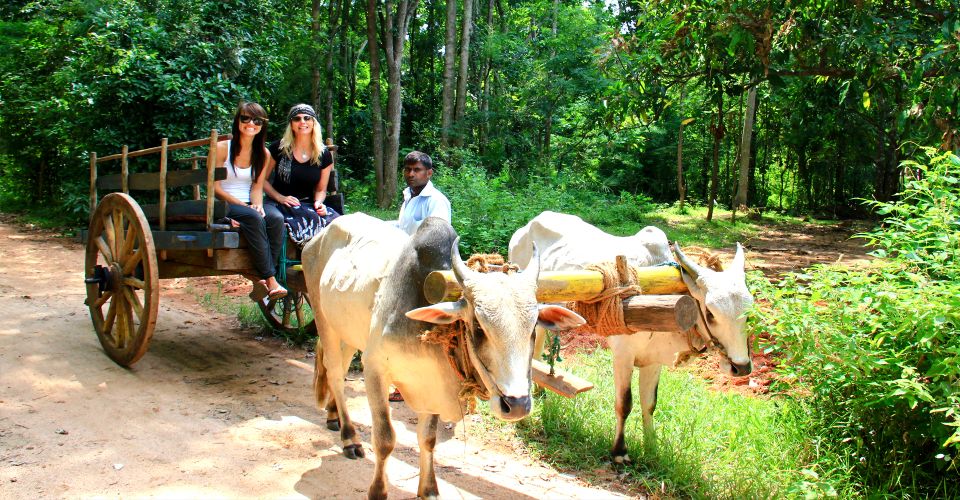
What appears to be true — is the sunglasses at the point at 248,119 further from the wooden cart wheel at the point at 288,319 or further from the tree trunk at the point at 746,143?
the tree trunk at the point at 746,143

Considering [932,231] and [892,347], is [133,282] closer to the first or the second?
[892,347]

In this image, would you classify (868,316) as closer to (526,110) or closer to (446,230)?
Result: (446,230)

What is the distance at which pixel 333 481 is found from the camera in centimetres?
436

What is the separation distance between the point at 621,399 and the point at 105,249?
480 cm

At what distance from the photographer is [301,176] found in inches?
238

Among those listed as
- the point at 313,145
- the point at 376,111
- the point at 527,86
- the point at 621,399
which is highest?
the point at 527,86

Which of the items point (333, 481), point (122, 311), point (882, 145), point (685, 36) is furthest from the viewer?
point (882, 145)

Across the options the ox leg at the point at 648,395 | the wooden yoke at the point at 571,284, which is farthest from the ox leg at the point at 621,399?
the wooden yoke at the point at 571,284

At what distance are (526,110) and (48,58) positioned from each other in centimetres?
1215

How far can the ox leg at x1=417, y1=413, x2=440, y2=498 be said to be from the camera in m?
3.96

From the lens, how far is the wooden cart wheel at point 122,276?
216 inches

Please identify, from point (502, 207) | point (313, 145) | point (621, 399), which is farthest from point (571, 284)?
point (502, 207)

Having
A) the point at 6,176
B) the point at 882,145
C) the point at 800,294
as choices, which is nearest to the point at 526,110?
the point at 882,145

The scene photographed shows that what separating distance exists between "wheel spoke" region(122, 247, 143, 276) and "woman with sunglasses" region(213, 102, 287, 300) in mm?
804
